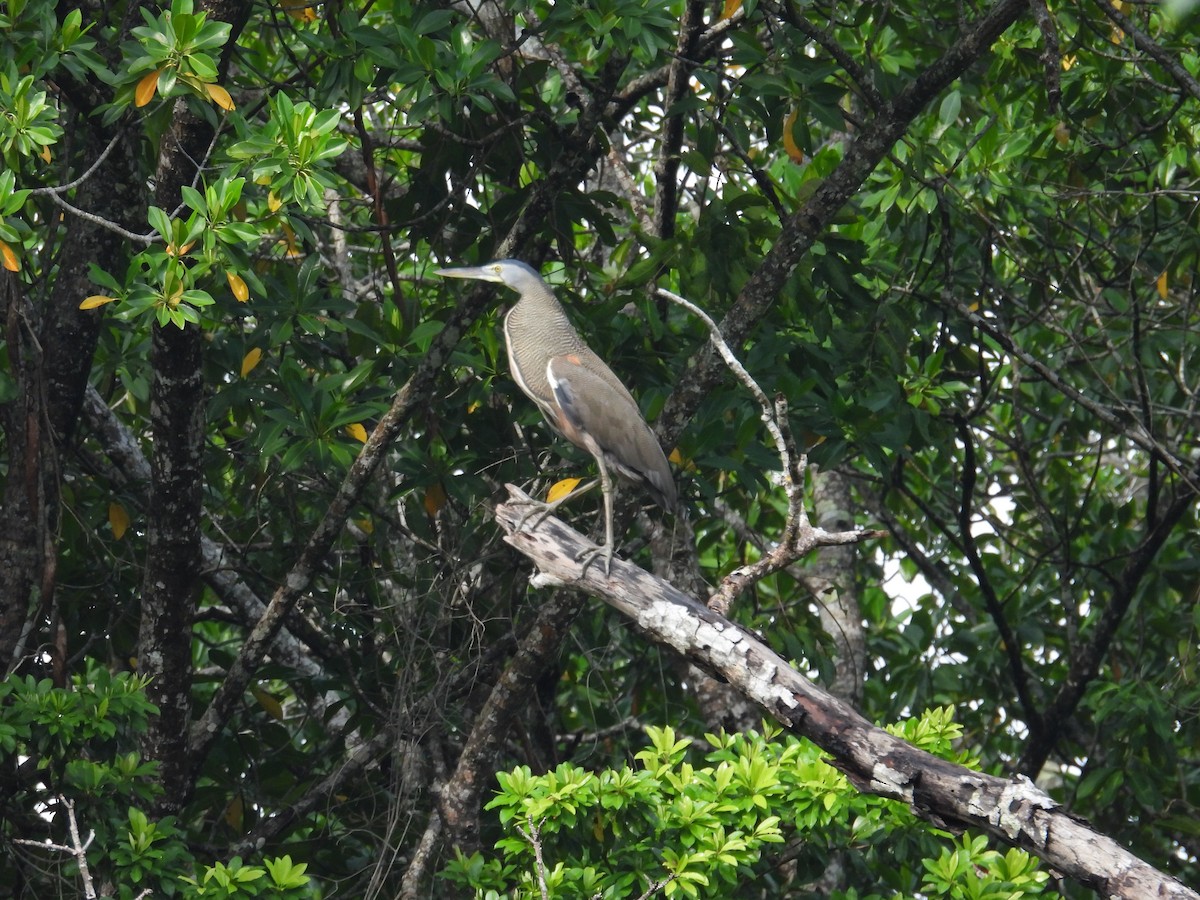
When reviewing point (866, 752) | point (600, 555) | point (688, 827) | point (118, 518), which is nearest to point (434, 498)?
point (118, 518)

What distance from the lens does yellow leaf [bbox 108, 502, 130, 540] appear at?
19.2ft

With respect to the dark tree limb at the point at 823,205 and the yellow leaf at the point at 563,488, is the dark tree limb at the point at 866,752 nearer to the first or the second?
the yellow leaf at the point at 563,488

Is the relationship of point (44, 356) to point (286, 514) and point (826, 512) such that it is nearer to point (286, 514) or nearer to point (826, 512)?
point (286, 514)

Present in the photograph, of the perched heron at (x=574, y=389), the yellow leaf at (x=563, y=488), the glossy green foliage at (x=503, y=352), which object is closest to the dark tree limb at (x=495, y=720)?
the glossy green foliage at (x=503, y=352)

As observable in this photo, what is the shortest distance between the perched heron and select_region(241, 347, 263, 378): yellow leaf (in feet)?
2.78

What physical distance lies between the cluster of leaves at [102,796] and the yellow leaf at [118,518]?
3.35ft

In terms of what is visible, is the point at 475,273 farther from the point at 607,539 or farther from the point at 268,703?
the point at 268,703

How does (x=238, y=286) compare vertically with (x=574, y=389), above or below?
below

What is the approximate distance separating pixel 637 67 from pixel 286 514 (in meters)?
2.71

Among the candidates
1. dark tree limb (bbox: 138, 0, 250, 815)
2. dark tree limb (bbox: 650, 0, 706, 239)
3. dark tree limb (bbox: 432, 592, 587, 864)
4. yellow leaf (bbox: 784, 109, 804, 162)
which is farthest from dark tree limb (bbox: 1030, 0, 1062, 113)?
dark tree limb (bbox: 138, 0, 250, 815)

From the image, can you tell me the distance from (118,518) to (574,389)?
6.63ft

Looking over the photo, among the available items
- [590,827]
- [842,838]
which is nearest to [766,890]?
[842,838]

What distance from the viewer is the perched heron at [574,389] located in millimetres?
5078

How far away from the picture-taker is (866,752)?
3666 mm
